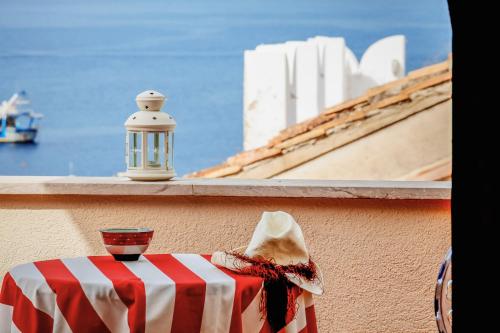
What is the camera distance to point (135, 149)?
11.5 ft

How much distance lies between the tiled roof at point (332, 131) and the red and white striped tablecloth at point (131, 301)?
4.66 meters

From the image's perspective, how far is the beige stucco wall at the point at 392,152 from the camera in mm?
7219

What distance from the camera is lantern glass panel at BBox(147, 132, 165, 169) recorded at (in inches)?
137

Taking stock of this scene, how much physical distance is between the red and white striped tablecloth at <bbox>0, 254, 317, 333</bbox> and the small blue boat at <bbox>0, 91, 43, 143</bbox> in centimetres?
3044

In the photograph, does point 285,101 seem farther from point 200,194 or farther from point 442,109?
point 200,194

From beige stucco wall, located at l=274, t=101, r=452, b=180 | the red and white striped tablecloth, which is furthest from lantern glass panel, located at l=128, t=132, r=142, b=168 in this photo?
beige stucco wall, located at l=274, t=101, r=452, b=180

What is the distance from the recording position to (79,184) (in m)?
3.40

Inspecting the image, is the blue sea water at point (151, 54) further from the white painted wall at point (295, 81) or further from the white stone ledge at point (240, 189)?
the white stone ledge at point (240, 189)

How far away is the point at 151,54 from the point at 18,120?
19.9ft

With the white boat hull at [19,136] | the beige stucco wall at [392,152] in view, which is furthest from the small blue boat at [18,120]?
the beige stucco wall at [392,152]

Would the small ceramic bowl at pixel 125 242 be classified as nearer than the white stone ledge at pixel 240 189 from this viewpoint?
Yes

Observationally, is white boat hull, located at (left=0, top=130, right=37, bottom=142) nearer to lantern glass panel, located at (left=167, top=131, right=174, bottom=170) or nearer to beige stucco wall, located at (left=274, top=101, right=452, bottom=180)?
beige stucco wall, located at (left=274, top=101, right=452, bottom=180)

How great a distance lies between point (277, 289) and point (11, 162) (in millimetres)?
36013
